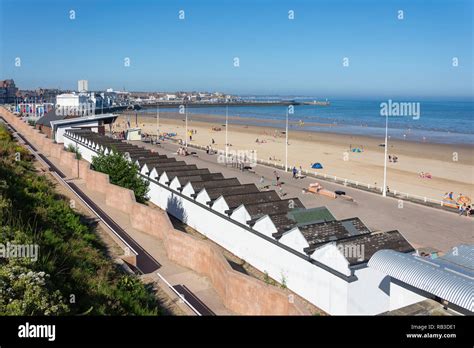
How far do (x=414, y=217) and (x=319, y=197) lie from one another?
612cm

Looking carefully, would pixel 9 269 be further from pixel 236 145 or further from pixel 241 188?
pixel 236 145

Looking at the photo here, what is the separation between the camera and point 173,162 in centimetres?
2861

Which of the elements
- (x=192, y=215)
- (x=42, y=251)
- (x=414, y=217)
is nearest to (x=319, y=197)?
(x=414, y=217)

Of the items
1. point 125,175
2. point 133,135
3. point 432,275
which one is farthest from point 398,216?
point 133,135

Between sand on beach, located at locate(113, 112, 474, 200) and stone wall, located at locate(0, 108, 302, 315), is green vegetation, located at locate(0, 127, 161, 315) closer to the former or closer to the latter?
stone wall, located at locate(0, 108, 302, 315)

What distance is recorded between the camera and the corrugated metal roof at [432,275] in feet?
26.5

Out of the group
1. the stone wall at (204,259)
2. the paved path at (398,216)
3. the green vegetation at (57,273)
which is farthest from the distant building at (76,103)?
the green vegetation at (57,273)

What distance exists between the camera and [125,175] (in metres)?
25.0

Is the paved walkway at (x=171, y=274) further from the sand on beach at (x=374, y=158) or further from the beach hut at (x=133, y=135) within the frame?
the beach hut at (x=133, y=135)

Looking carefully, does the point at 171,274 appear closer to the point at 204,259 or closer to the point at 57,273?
the point at 204,259

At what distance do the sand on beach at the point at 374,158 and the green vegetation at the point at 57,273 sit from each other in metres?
22.7

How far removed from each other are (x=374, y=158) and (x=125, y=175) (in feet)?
104

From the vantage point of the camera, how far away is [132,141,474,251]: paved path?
62.3 ft

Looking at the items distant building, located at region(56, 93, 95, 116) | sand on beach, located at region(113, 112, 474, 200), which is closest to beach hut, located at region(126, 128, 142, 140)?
distant building, located at region(56, 93, 95, 116)
